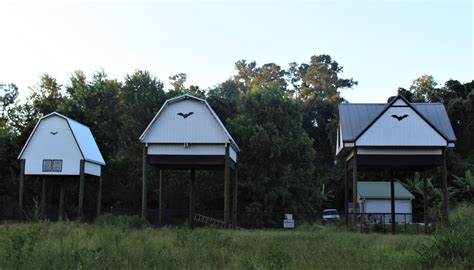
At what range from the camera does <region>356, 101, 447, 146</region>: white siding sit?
29.4 m

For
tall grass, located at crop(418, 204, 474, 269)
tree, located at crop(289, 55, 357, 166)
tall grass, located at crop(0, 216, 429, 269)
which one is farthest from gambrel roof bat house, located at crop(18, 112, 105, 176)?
tree, located at crop(289, 55, 357, 166)

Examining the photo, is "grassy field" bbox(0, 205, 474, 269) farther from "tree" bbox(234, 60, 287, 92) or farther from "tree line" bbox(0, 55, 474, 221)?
"tree" bbox(234, 60, 287, 92)

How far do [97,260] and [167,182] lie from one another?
127 ft

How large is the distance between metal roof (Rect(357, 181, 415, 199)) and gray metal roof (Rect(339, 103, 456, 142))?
81.7 feet

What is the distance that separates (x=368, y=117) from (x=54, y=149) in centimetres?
2121

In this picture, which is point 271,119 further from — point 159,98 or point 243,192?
point 159,98

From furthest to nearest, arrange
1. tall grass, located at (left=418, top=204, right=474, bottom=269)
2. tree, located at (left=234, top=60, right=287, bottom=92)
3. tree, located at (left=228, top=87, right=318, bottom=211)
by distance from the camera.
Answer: tree, located at (left=234, top=60, right=287, bottom=92) < tree, located at (left=228, top=87, right=318, bottom=211) < tall grass, located at (left=418, top=204, right=474, bottom=269)

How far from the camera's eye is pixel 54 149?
36781mm

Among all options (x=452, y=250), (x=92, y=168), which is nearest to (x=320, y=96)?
(x=92, y=168)

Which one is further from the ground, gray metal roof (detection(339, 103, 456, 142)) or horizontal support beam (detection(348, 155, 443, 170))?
gray metal roof (detection(339, 103, 456, 142))

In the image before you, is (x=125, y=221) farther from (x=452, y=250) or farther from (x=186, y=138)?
(x=452, y=250)

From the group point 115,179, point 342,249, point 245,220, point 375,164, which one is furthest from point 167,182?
point 342,249

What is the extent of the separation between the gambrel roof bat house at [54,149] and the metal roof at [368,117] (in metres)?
17.9

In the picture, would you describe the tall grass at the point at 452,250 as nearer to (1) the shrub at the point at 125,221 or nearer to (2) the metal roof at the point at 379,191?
(1) the shrub at the point at 125,221
